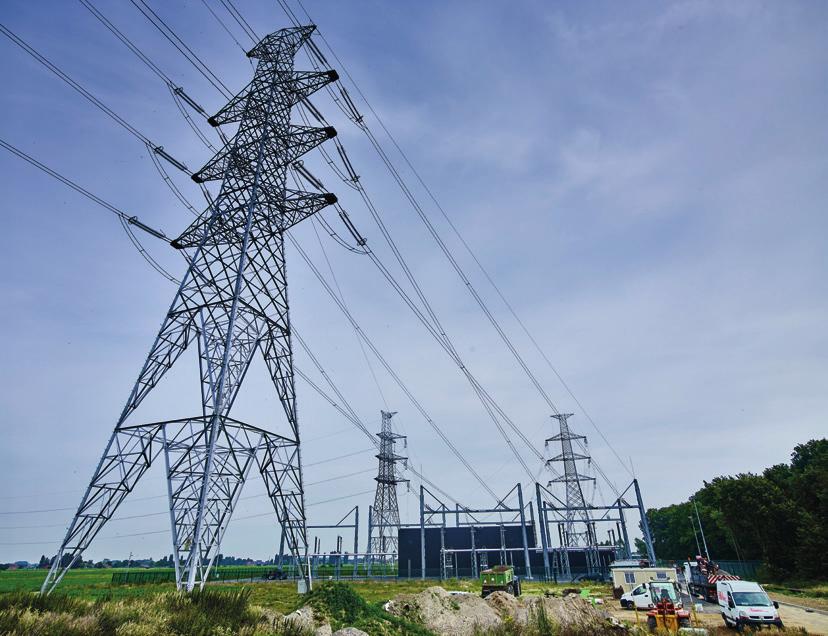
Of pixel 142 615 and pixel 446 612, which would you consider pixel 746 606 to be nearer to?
pixel 446 612

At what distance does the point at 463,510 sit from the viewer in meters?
54.4

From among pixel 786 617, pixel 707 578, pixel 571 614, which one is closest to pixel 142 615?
pixel 571 614

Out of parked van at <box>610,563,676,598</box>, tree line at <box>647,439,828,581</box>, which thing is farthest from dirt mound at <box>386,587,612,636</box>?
tree line at <box>647,439,828,581</box>

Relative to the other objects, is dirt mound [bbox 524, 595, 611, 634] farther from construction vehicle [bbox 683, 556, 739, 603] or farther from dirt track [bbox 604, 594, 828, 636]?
construction vehicle [bbox 683, 556, 739, 603]

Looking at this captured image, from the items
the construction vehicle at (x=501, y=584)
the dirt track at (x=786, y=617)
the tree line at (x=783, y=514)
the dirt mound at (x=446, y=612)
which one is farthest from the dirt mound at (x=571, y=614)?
the tree line at (x=783, y=514)

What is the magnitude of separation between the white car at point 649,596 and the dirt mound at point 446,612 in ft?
28.5

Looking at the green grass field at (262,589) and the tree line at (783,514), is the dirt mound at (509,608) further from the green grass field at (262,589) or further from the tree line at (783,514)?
the tree line at (783,514)

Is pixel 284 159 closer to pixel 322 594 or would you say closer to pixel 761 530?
pixel 322 594

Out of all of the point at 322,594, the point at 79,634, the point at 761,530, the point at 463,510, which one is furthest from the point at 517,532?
the point at 79,634

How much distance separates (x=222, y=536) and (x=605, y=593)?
3328cm

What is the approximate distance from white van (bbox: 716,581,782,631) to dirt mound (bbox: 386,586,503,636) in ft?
34.9

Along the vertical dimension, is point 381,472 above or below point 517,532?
above

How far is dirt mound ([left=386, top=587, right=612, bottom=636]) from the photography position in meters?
14.9

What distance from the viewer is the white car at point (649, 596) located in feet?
71.0
